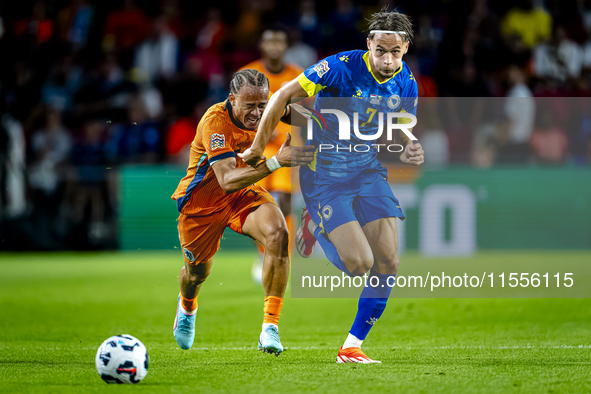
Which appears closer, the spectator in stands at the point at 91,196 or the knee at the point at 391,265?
the knee at the point at 391,265

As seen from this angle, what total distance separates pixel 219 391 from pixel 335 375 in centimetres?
79

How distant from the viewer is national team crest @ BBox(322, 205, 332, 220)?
217 inches

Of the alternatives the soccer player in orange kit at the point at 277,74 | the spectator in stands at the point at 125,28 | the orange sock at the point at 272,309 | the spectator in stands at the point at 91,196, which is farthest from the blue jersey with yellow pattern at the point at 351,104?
the spectator in stands at the point at 125,28

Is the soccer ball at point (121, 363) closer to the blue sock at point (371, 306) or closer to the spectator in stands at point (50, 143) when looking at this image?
the blue sock at point (371, 306)

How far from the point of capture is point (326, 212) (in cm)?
554

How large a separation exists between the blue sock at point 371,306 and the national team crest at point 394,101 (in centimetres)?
116

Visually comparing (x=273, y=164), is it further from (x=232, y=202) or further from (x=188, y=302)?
(x=188, y=302)

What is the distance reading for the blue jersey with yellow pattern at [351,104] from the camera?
5.30 meters

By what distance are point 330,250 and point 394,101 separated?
113 cm

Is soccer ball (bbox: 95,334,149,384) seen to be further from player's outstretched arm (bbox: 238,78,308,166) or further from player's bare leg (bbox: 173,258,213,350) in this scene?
player's outstretched arm (bbox: 238,78,308,166)

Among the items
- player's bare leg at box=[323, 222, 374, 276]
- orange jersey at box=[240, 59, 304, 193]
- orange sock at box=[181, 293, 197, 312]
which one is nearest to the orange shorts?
orange sock at box=[181, 293, 197, 312]

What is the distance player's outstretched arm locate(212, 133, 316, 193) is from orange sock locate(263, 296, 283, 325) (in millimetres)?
800

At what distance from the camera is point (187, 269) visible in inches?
233

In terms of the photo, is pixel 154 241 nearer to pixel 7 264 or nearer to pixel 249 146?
pixel 7 264
